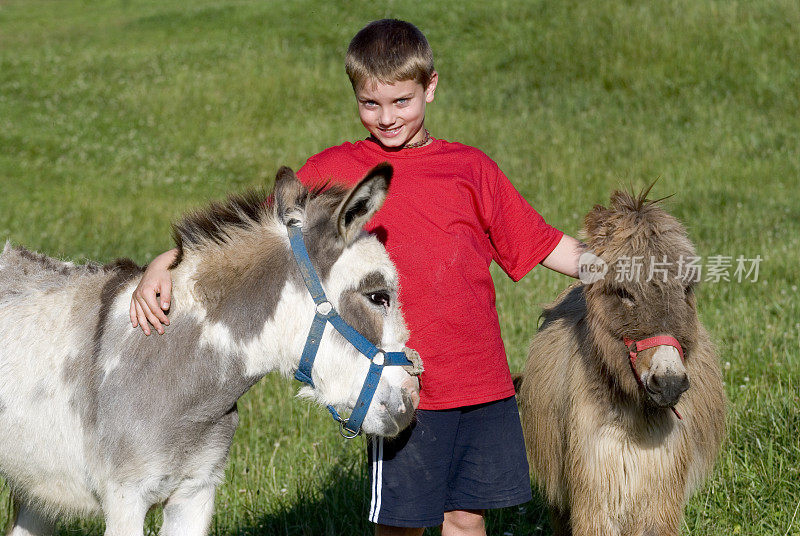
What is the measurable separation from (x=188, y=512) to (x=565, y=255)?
1962 millimetres

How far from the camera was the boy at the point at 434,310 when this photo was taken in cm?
347

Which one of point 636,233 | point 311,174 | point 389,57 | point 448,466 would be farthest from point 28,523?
point 636,233

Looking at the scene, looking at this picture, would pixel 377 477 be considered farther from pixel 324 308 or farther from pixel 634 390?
pixel 634 390

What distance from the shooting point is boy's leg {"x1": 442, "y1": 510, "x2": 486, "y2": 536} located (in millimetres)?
3643

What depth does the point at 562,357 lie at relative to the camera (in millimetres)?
4656

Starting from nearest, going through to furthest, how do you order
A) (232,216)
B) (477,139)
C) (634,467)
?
1. (232,216)
2. (634,467)
3. (477,139)

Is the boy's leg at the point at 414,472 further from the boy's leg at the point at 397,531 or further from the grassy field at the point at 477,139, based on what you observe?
the grassy field at the point at 477,139

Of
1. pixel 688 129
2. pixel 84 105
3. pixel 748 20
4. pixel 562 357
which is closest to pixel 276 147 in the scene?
pixel 84 105

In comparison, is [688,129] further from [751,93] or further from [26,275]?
[26,275]

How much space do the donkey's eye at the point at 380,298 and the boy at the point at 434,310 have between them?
490 mm

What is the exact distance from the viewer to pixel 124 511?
2990mm

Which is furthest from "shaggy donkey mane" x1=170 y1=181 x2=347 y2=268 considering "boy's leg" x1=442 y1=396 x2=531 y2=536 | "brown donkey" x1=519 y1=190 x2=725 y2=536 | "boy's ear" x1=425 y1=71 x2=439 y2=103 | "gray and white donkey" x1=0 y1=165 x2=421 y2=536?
"brown donkey" x1=519 y1=190 x2=725 y2=536

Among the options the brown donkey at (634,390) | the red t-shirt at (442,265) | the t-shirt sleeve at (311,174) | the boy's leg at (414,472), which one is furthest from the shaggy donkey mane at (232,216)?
the brown donkey at (634,390)

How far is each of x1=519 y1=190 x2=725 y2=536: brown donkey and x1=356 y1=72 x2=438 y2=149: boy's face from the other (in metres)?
1.06
